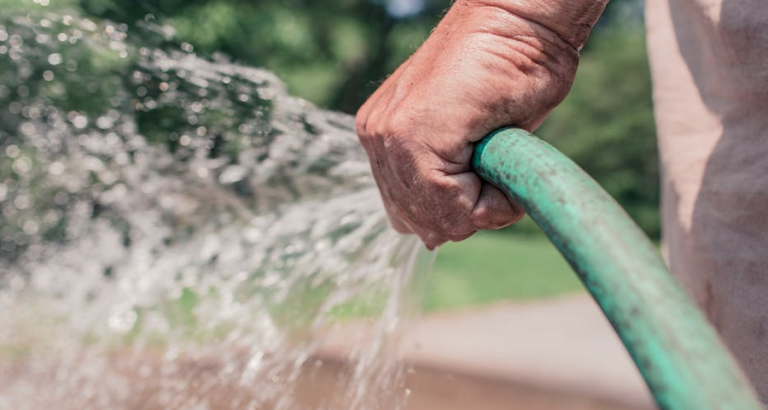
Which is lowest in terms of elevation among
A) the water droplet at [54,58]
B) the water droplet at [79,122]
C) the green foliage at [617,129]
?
the green foliage at [617,129]

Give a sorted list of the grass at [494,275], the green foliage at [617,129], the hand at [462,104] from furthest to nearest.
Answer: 1. the green foliage at [617,129]
2. the grass at [494,275]
3. the hand at [462,104]

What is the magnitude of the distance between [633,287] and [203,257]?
7.01ft

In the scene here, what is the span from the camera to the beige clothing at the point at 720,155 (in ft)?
4.78

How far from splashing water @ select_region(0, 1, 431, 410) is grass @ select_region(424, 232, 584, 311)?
2.95 metres

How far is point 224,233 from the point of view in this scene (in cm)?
292

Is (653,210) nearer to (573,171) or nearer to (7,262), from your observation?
(7,262)

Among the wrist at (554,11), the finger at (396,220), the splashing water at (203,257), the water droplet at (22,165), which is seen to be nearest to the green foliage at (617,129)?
the water droplet at (22,165)

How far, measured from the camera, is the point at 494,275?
31.6 feet

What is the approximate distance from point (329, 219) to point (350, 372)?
420mm

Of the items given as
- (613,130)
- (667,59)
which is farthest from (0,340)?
(613,130)

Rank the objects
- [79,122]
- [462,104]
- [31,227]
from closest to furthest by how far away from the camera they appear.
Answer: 1. [462,104]
2. [79,122]
3. [31,227]

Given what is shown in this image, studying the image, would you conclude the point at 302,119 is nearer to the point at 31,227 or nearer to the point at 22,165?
the point at 31,227

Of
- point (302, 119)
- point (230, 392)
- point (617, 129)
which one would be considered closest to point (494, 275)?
point (617, 129)

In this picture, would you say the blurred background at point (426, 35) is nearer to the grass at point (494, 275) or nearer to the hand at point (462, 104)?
the grass at point (494, 275)
